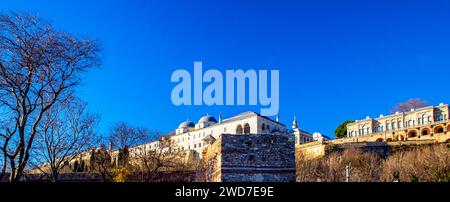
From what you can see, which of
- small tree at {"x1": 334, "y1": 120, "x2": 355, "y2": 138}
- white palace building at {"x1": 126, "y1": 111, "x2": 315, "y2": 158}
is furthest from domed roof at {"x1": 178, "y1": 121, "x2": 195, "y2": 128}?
small tree at {"x1": 334, "y1": 120, "x2": 355, "y2": 138}

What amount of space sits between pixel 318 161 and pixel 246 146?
24958mm

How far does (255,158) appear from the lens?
17375mm

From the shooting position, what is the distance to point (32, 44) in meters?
10.6

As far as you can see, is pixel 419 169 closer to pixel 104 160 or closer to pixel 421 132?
pixel 104 160

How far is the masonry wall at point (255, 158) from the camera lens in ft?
56.7

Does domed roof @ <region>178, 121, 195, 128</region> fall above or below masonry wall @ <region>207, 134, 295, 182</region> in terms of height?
above

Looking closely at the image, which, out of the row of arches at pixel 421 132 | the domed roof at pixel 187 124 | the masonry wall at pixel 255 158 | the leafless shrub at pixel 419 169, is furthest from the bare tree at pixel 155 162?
the domed roof at pixel 187 124

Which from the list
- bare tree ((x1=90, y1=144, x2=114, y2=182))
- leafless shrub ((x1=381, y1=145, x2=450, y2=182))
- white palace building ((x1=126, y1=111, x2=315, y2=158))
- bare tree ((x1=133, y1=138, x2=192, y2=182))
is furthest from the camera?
white palace building ((x1=126, y1=111, x2=315, y2=158))

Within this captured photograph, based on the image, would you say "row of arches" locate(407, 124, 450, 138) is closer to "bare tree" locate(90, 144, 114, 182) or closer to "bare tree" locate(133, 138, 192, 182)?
"bare tree" locate(133, 138, 192, 182)

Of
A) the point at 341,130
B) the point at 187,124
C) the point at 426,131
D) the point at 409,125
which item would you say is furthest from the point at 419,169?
the point at 187,124

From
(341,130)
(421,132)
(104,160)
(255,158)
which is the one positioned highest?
(341,130)

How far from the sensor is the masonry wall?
17.3 m
